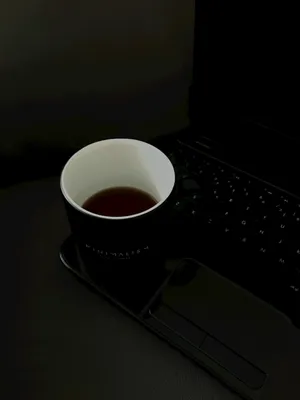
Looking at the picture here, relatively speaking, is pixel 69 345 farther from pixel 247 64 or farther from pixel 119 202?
pixel 247 64

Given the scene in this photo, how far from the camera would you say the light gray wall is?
0.51 metres

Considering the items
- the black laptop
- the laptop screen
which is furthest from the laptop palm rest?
the laptop screen

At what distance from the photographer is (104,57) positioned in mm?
553

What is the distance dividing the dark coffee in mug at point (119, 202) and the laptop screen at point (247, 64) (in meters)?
0.10

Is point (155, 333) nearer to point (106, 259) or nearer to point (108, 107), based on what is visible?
point (106, 259)

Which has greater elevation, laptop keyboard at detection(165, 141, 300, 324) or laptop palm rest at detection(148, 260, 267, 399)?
laptop keyboard at detection(165, 141, 300, 324)

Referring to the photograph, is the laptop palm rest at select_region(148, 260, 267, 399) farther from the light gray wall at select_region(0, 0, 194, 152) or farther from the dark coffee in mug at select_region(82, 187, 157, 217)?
the light gray wall at select_region(0, 0, 194, 152)

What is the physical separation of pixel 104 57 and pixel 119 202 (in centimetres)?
14

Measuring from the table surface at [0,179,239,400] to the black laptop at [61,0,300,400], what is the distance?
0.04 feet

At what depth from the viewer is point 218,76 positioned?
0.53 metres

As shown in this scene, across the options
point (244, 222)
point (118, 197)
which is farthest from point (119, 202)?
point (244, 222)

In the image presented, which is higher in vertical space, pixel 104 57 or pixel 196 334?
pixel 104 57

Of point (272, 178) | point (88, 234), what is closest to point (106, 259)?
point (88, 234)

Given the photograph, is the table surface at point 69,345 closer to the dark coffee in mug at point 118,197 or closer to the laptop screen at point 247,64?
the dark coffee in mug at point 118,197
